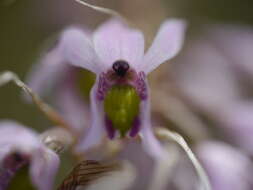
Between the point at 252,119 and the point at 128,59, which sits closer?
the point at 128,59

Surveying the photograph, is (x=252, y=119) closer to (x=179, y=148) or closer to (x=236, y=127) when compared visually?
(x=236, y=127)

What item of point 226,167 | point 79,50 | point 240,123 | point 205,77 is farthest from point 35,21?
point 79,50

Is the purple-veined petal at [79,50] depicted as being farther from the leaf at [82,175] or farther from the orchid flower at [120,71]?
the leaf at [82,175]

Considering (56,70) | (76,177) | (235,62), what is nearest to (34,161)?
(76,177)

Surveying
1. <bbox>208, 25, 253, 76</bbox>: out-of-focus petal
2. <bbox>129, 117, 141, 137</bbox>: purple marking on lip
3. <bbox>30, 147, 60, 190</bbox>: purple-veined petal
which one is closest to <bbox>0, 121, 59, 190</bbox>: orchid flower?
<bbox>30, 147, 60, 190</bbox>: purple-veined petal

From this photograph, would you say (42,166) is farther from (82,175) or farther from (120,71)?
(120,71)

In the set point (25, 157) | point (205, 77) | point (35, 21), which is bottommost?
point (35, 21)

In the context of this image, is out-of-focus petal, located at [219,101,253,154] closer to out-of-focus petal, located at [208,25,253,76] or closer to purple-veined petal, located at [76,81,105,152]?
out-of-focus petal, located at [208,25,253,76]

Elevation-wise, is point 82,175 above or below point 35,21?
above
